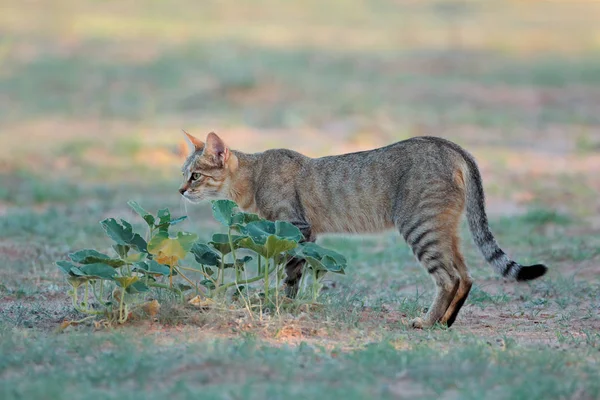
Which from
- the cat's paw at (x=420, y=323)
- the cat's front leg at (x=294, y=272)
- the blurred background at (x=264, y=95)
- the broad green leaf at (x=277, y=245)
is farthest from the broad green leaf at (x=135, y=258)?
the blurred background at (x=264, y=95)

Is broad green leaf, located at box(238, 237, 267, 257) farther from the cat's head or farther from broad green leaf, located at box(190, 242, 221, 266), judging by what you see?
the cat's head

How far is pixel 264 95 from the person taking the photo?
74.1 feet

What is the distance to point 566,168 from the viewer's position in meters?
15.8

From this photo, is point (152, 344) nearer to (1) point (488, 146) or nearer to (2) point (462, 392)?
(2) point (462, 392)

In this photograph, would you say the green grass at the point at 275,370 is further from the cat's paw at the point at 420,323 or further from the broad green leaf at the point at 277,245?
the cat's paw at the point at 420,323

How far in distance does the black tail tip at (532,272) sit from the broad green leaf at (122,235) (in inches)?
103

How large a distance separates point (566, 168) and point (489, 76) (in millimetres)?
11156

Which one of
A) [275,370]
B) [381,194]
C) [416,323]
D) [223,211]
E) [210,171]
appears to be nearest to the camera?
[275,370]

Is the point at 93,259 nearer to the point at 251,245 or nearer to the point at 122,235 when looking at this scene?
the point at 122,235

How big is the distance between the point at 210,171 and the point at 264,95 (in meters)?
14.8

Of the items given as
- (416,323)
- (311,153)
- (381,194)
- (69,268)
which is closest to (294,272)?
(381,194)

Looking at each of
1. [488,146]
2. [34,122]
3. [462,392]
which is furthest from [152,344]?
[34,122]

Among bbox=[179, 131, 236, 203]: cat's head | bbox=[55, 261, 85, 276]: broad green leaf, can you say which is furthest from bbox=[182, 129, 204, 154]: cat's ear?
bbox=[55, 261, 85, 276]: broad green leaf

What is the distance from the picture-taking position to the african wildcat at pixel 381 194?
22.9 ft
